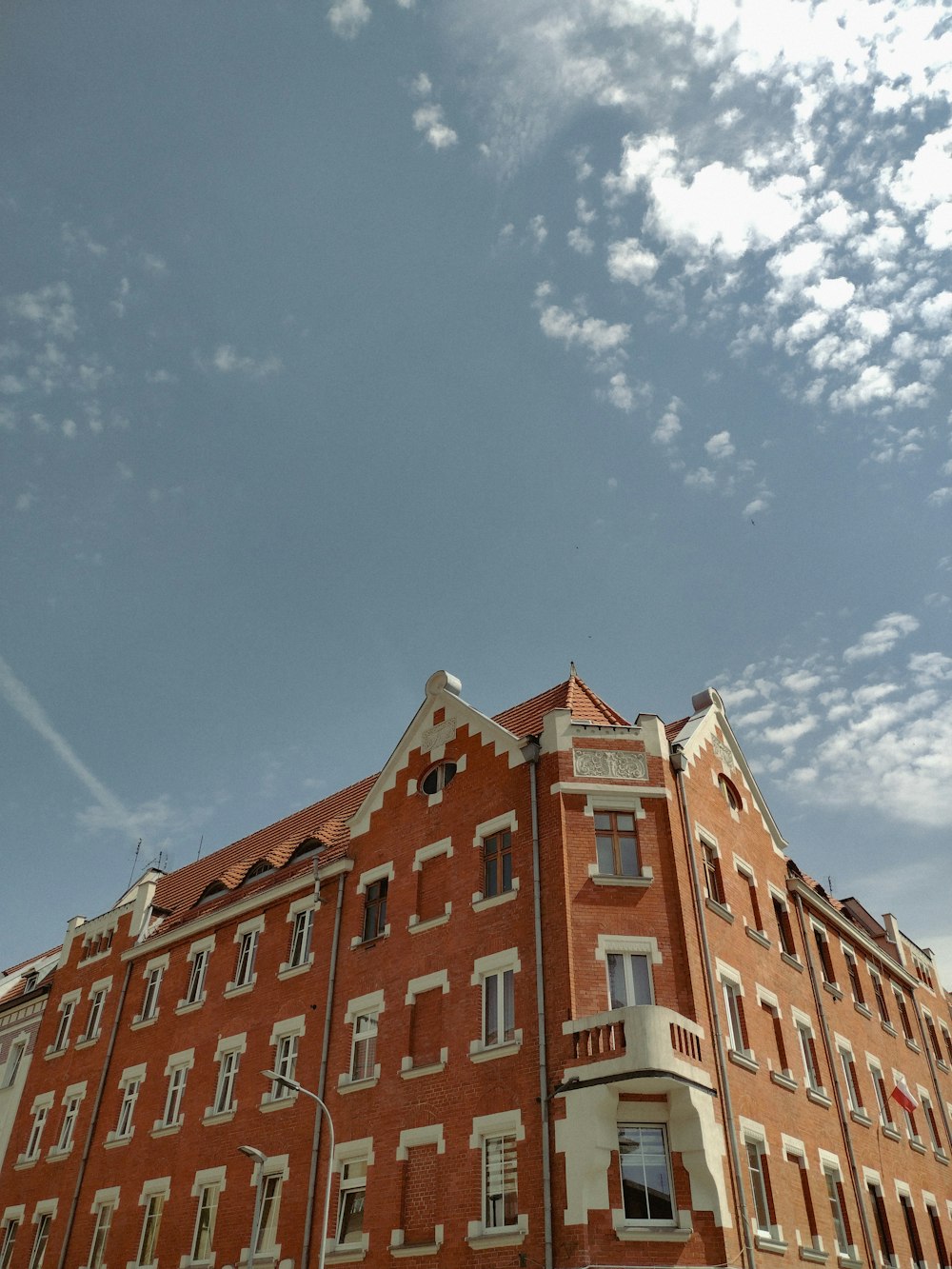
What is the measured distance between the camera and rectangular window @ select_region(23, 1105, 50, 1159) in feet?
119

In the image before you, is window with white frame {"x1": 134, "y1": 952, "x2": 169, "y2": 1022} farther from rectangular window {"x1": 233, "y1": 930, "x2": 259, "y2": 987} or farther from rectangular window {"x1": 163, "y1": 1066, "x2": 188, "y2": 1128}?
rectangular window {"x1": 233, "y1": 930, "x2": 259, "y2": 987}

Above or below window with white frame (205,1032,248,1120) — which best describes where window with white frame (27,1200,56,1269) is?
below

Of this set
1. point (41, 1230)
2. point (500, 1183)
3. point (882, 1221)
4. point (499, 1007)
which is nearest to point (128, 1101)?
point (41, 1230)

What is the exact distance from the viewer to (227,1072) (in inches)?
1216

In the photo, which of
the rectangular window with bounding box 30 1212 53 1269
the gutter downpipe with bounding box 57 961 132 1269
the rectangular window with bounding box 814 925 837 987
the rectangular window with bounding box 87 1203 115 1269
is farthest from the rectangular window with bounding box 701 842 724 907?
the rectangular window with bounding box 30 1212 53 1269

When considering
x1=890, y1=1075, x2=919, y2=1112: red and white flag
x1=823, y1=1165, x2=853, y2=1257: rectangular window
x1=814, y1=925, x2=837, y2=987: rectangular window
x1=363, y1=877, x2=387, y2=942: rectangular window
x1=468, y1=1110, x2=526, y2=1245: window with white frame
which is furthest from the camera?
x1=814, y1=925, x2=837, y2=987: rectangular window

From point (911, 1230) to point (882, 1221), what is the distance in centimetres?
268

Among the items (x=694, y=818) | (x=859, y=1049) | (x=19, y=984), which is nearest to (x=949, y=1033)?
(x=859, y=1049)

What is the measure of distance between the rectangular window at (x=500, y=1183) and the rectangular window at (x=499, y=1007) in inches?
85.1

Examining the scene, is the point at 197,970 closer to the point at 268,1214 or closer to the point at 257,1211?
the point at 257,1211

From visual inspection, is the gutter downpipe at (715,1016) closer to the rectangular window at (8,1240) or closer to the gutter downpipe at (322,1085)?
the gutter downpipe at (322,1085)

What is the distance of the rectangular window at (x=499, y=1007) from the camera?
23.8 metres

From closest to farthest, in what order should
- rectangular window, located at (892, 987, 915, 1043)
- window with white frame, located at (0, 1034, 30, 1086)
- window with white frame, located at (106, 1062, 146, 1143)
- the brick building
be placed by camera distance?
1. the brick building
2. window with white frame, located at (106, 1062, 146, 1143)
3. rectangular window, located at (892, 987, 915, 1043)
4. window with white frame, located at (0, 1034, 30, 1086)

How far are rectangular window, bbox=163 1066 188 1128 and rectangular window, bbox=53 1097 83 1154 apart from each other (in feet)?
18.1
